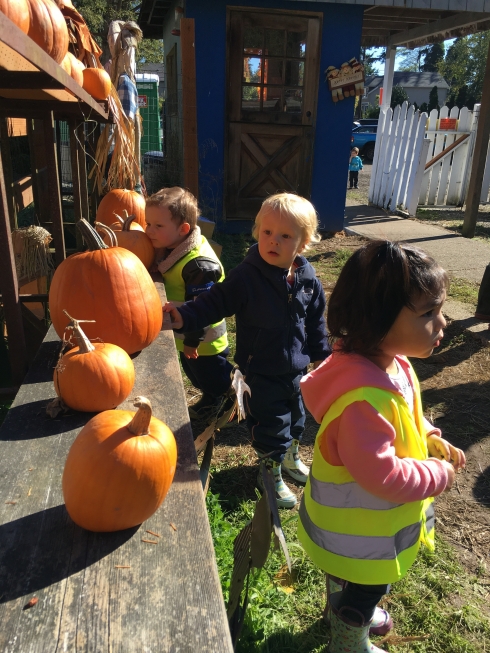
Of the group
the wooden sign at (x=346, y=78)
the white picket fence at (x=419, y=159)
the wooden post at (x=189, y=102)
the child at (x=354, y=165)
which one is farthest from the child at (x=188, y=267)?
the child at (x=354, y=165)

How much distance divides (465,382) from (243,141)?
5.87 meters

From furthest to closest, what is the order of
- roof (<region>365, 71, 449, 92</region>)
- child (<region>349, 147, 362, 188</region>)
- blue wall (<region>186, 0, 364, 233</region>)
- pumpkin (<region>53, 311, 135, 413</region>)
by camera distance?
roof (<region>365, 71, 449, 92</region>), child (<region>349, 147, 362, 188</region>), blue wall (<region>186, 0, 364, 233</region>), pumpkin (<region>53, 311, 135, 413</region>)

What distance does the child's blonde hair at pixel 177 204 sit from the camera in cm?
285

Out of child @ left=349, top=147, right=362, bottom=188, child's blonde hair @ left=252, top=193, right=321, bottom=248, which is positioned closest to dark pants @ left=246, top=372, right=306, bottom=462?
child's blonde hair @ left=252, top=193, right=321, bottom=248

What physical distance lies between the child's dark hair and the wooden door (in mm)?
7578

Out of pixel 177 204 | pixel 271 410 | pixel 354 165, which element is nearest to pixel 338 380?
pixel 271 410

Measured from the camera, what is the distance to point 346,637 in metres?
1.81

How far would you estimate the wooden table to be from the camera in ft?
3.15

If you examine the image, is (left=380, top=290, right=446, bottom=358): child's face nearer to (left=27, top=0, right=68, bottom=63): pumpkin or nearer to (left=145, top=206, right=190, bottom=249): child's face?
(left=145, top=206, right=190, bottom=249): child's face

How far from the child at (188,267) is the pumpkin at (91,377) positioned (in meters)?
1.04

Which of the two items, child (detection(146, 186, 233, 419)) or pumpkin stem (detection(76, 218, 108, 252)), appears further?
child (detection(146, 186, 233, 419))

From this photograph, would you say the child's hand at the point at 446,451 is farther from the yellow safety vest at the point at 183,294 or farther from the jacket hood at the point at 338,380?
A: the yellow safety vest at the point at 183,294

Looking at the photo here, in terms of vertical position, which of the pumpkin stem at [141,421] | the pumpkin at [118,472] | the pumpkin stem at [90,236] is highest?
the pumpkin stem at [90,236]

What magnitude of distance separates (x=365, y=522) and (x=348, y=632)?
1.53 ft
